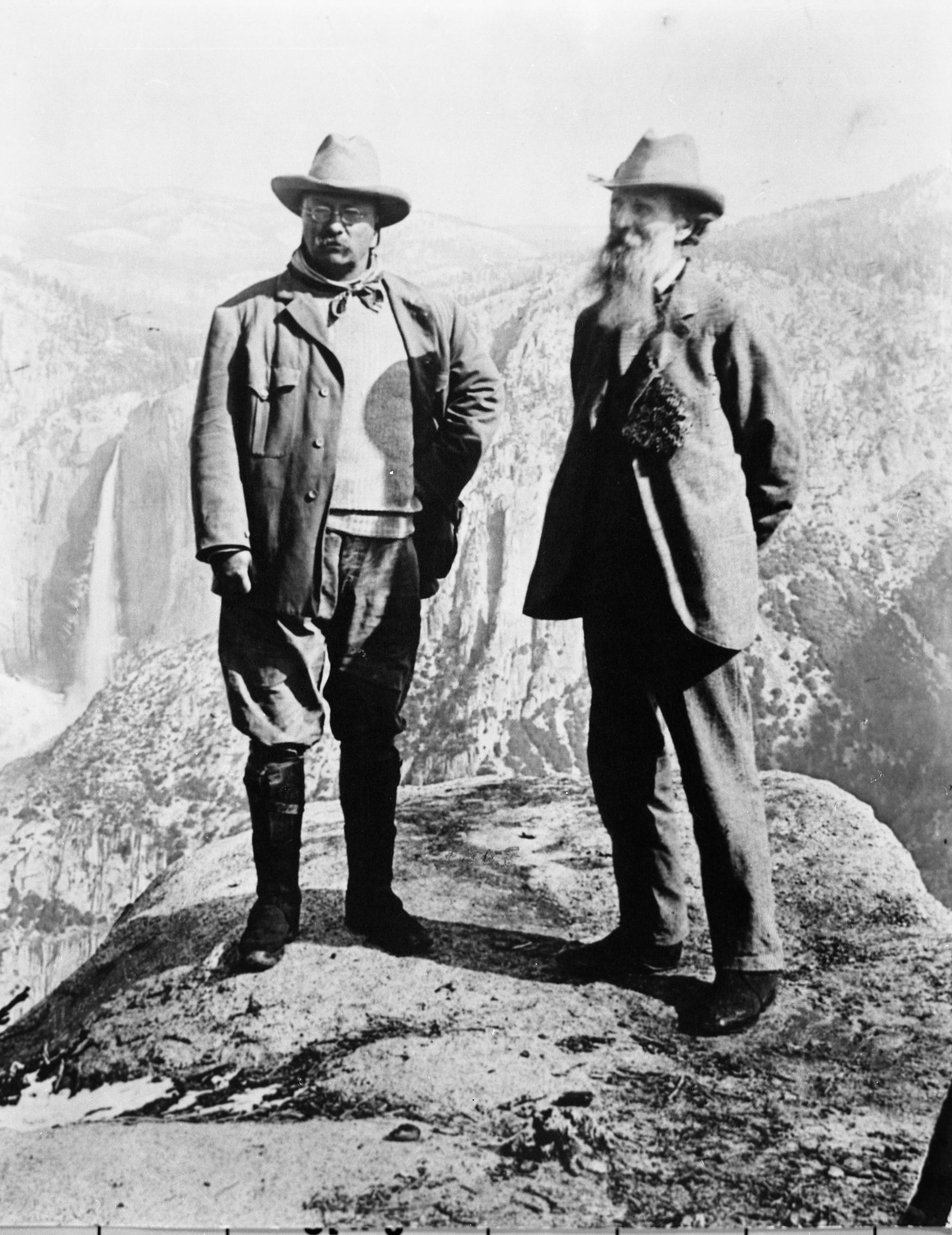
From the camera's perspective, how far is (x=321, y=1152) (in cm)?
356

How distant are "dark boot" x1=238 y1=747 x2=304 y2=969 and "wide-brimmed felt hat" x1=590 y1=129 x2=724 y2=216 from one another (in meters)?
2.06

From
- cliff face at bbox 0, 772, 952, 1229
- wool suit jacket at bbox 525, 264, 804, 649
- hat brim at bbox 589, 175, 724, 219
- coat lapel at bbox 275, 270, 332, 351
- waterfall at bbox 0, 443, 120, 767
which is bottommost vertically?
cliff face at bbox 0, 772, 952, 1229

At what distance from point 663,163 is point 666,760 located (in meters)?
1.82

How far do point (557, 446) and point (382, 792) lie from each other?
1416 millimetres

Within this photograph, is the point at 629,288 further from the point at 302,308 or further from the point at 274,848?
the point at 274,848

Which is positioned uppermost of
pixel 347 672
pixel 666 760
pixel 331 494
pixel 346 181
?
pixel 346 181

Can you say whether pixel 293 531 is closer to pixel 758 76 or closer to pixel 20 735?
pixel 20 735

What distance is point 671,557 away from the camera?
3.76m

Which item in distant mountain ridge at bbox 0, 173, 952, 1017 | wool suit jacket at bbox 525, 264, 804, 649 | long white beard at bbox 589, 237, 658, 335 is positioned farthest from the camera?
distant mountain ridge at bbox 0, 173, 952, 1017

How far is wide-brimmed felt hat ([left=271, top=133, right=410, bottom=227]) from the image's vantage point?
412 cm

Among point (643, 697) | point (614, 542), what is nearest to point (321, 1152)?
point (643, 697)

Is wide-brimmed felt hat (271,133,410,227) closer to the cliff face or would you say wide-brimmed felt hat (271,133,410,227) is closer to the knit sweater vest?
the knit sweater vest

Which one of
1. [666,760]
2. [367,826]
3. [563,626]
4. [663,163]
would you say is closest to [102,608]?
[367,826]

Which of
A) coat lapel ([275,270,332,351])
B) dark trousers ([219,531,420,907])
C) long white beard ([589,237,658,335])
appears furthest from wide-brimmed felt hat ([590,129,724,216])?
dark trousers ([219,531,420,907])
